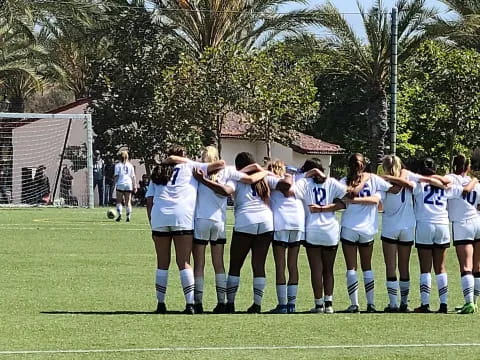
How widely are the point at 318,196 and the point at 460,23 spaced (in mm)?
31206

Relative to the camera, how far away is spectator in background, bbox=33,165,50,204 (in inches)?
1756

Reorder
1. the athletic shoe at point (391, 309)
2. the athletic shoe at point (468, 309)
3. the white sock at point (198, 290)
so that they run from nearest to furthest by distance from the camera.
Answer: the white sock at point (198, 290) < the athletic shoe at point (468, 309) < the athletic shoe at point (391, 309)

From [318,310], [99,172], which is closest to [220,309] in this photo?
[318,310]

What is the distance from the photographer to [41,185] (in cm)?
4528

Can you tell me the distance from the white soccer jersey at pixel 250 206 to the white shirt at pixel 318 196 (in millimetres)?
382

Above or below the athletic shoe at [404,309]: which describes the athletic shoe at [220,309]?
above

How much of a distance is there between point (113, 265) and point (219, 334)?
814 centimetres

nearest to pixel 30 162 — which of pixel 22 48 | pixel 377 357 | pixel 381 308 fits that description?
pixel 22 48

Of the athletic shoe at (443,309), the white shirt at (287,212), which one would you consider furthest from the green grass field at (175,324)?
the white shirt at (287,212)

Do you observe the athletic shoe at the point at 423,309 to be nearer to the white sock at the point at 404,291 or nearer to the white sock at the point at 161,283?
the white sock at the point at 404,291

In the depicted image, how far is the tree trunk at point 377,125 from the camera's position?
1725 inches

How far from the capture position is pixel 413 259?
2094cm

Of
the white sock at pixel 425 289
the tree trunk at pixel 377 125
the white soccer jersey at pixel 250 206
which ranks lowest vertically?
the white sock at pixel 425 289

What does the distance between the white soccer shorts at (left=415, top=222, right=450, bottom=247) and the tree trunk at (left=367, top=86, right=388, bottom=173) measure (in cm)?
3063
